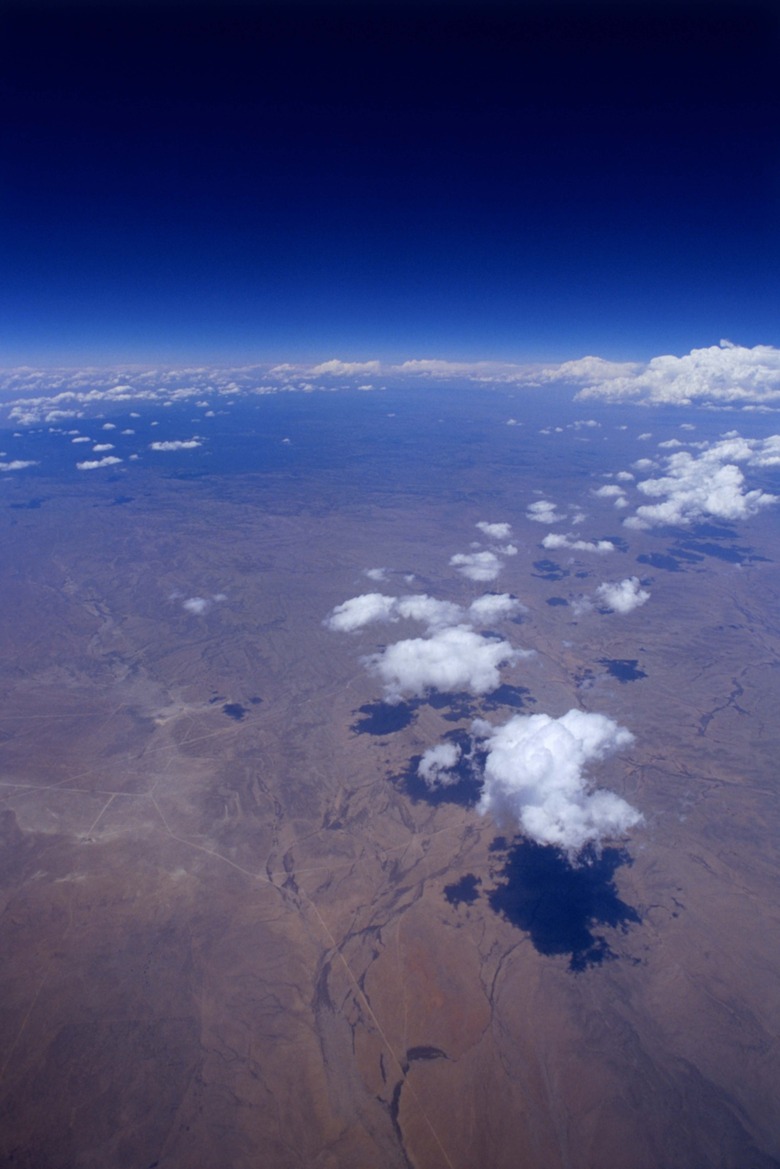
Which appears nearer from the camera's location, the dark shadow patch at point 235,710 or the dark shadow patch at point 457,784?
the dark shadow patch at point 457,784

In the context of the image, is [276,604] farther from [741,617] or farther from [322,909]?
[741,617]

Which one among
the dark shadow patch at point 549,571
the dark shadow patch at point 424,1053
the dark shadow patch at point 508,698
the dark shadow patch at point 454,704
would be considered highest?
the dark shadow patch at point 424,1053

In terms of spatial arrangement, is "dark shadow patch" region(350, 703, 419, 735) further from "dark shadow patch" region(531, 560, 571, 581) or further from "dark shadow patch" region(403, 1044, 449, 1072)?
"dark shadow patch" region(531, 560, 571, 581)

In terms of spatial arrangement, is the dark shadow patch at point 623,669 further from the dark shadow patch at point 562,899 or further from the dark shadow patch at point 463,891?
the dark shadow patch at point 463,891

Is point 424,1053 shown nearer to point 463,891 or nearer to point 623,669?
point 463,891

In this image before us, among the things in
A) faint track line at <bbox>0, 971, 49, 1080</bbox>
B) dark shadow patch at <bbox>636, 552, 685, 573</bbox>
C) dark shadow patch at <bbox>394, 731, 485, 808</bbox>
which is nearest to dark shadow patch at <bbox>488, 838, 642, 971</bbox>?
dark shadow patch at <bbox>394, 731, 485, 808</bbox>

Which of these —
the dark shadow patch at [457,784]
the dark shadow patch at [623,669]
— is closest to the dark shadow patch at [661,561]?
the dark shadow patch at [623,669]

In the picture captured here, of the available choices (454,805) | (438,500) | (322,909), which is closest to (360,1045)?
(322,909)
